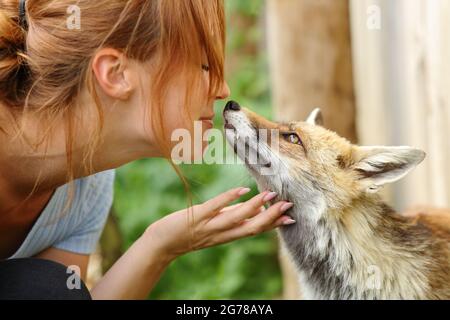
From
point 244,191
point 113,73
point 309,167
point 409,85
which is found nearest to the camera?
point 113,73

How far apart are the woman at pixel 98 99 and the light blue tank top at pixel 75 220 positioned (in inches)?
1.5

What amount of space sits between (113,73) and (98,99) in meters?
0.11

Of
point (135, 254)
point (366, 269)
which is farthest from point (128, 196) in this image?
point (366, 269)

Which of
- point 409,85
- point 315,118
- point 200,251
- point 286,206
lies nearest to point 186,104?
point 286,206

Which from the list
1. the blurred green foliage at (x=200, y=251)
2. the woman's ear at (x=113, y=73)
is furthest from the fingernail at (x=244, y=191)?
the blurred green foliage at (x=200, y=251)

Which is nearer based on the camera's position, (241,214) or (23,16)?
(23,16)

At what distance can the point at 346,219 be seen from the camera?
281cm

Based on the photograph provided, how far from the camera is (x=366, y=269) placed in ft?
9.14

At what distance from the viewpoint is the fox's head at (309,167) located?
2.79m

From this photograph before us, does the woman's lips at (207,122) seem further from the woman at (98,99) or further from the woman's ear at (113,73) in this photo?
the woman's ear at (113,73)

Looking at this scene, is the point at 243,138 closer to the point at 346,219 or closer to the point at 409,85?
the point at 346,219

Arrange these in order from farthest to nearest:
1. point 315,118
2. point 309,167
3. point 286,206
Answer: point 315,118, point 309,167, point 286,206

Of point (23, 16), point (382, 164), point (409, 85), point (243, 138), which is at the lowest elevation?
point (382, 164)

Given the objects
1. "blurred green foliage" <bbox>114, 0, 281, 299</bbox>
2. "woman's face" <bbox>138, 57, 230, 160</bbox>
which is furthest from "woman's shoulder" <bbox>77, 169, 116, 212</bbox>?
"blurred green foliage" <bbox>114, 0, 281, 299</bbox>
